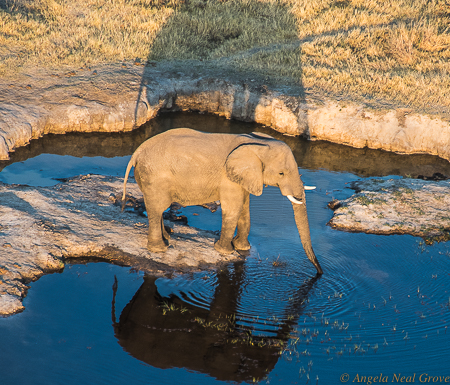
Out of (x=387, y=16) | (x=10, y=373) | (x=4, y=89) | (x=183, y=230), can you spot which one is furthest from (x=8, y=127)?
(x=387, y=16)

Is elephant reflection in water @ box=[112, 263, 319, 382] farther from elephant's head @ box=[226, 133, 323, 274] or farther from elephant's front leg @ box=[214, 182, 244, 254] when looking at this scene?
elephant's head @ box=[226, 133, 323, 274]

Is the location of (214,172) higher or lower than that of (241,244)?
higher

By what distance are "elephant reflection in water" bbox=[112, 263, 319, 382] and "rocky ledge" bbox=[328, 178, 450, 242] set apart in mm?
3338

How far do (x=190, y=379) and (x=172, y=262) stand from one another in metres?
2.86

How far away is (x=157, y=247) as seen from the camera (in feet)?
30.2

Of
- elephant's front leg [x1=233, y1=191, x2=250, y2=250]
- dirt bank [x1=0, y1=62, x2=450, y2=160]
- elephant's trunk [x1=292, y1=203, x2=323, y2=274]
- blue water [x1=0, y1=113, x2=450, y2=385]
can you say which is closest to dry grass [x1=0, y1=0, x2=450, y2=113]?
dirt bank [x1=0, y1=62, x2=450, y2=160]

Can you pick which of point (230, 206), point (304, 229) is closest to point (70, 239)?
point (230, 206)

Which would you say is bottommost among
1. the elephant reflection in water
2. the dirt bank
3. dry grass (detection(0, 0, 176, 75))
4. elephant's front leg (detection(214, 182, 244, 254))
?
the elephant reflection in water

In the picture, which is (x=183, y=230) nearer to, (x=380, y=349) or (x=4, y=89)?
(x=380, y=349)

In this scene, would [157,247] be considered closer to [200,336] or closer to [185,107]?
[200,336]

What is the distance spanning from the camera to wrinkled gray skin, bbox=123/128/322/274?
27.8 ft

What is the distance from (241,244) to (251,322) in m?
2.27

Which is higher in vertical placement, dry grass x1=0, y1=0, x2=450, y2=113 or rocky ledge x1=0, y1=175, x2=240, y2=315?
dry grass x1=0, y1=0, x2=450, y2=113

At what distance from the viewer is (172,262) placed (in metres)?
9.11
